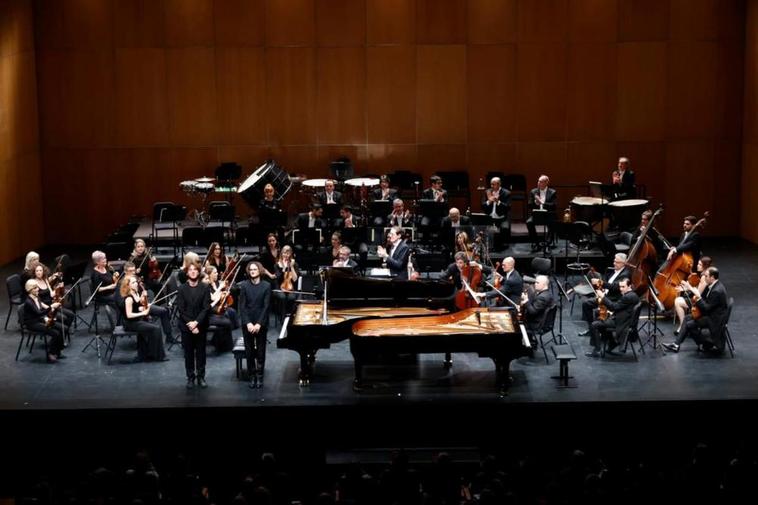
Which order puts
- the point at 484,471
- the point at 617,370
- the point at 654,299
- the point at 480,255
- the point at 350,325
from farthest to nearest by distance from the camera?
the point at 480,255, the point at 654,299, the point at 617,370, the point at 350,325, the point at 484,471

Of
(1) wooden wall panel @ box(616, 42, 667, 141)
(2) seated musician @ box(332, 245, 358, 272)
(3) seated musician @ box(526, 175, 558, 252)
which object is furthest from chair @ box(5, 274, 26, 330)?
(1) wooden wall panel @ box(616, 42, 667, 141)

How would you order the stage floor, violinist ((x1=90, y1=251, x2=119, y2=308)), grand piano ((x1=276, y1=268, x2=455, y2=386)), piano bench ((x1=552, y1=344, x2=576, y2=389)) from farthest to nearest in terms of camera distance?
violinist ((x1=90, y1=251, x2=119, y2=308)) → piano bench ((x1=552, y1=344, x2=576, y2=389)) → grand piano ((x1=276, y1=268, x2=455, y2=386)) → the stage floor

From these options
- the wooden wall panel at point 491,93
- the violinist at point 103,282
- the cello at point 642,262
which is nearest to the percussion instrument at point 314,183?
the wooden wall panel at point 491,93

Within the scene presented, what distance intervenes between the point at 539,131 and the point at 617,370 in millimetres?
7723

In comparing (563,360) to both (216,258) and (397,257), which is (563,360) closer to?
(397,257)

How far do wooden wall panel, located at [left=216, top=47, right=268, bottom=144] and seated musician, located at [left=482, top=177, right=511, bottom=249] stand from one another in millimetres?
4428

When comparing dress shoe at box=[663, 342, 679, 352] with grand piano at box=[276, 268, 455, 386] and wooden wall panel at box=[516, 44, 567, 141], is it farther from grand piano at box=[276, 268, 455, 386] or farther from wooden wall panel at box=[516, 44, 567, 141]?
wooden wall panel at box=[516, 44, 567, 141]

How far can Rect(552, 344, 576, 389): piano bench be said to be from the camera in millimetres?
12961

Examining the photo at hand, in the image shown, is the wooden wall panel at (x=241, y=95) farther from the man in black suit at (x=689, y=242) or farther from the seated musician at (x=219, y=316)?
the man in black suit at (x=689, y=242)

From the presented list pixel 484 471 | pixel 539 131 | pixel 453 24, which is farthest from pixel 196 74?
pixel 484 471

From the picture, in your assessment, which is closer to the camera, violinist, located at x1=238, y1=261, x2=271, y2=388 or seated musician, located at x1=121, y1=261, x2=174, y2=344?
violinist, located at x1=238, y1=261, x2=271, y2=388

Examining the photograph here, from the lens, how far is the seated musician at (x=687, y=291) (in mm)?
13936

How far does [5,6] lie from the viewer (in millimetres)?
18859

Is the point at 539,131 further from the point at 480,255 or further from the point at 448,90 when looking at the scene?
the point at 480,255
